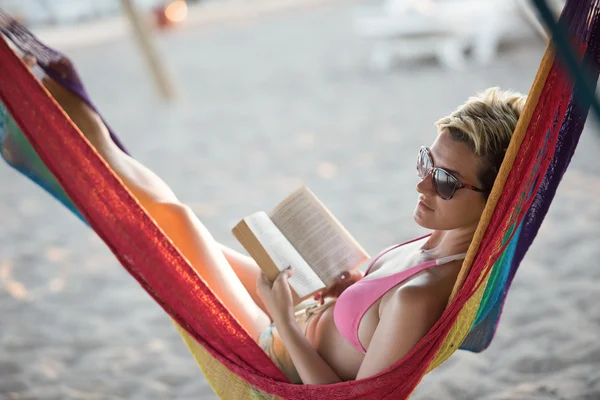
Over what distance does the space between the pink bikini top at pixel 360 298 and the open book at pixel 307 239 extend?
65mm

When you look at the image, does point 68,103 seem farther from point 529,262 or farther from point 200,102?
point 200,102

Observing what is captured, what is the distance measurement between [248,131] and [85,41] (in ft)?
16.1

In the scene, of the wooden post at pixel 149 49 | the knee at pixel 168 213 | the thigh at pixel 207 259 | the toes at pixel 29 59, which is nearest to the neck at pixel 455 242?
the thigh at pixel 207 259

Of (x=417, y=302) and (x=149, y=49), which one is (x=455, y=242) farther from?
(x=149, y=49)

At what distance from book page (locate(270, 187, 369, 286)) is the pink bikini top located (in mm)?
119

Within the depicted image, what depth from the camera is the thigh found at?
1469mm

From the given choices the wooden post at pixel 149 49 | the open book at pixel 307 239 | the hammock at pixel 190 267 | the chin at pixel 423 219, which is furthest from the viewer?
the wooden post at pixel 149 49

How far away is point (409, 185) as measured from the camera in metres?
3.34

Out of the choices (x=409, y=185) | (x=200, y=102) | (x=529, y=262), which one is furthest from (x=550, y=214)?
(x=200, y=102)

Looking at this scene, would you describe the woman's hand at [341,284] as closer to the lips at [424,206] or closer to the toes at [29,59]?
the lips at [424,206]

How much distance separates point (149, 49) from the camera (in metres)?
4.94

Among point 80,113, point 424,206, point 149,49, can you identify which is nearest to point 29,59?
point 80,113

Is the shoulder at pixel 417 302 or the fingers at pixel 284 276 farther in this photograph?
the fingers at pixel 284 276

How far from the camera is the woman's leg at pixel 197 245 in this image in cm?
147
